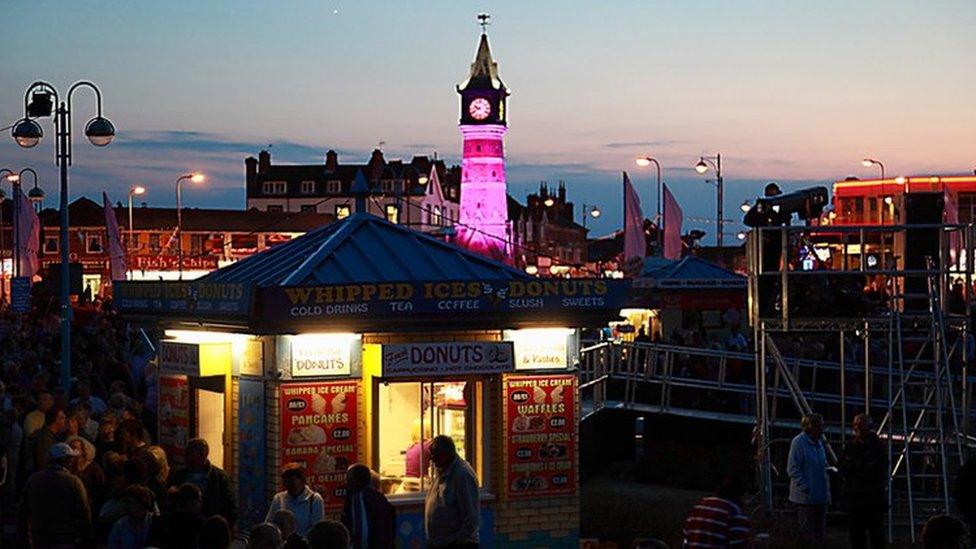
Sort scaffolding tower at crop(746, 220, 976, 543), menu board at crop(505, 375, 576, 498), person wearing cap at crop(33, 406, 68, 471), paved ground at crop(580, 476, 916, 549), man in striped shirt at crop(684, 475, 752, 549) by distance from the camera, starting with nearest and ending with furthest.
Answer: man in striped shirt at crop(684, 475, 752, 549) → person wearing cap at crop(33, 406, 68, 471) → menu board at crop(505, 375, 576, 498) → paved ground at crop(580, 476, 916, 549) → scaffolding tower at crop(746, 220, 976, 543)

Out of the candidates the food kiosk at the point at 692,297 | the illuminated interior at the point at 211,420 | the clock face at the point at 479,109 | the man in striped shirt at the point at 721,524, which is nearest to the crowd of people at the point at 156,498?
the illuminated interior at the point at 211,420

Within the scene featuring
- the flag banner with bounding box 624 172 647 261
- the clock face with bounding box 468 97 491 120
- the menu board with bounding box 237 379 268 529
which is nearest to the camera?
the menu board with bounding box 237 379 268 529

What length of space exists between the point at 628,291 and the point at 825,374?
39.2ft

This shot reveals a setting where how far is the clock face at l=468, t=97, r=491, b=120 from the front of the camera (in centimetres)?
10125

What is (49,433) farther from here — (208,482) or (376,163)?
(376,163)

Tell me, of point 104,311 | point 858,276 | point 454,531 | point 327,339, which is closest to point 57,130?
point 327,339

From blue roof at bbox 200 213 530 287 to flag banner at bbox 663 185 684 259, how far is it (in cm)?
2808

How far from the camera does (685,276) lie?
42844mm

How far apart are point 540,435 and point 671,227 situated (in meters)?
29.8

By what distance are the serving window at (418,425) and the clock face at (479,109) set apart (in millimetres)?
85244

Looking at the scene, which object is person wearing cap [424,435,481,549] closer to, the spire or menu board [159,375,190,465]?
menu board [159,375,190,465]

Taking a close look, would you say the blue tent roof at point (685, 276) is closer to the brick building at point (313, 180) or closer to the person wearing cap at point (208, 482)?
the person wearing cap at point (208, 482)

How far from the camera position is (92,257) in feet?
381

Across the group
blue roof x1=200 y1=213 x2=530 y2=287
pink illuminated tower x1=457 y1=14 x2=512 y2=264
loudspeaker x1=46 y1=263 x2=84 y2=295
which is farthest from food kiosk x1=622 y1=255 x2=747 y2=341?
pink illuminated tower x1=457 y1=14 x2=512 y2=264
